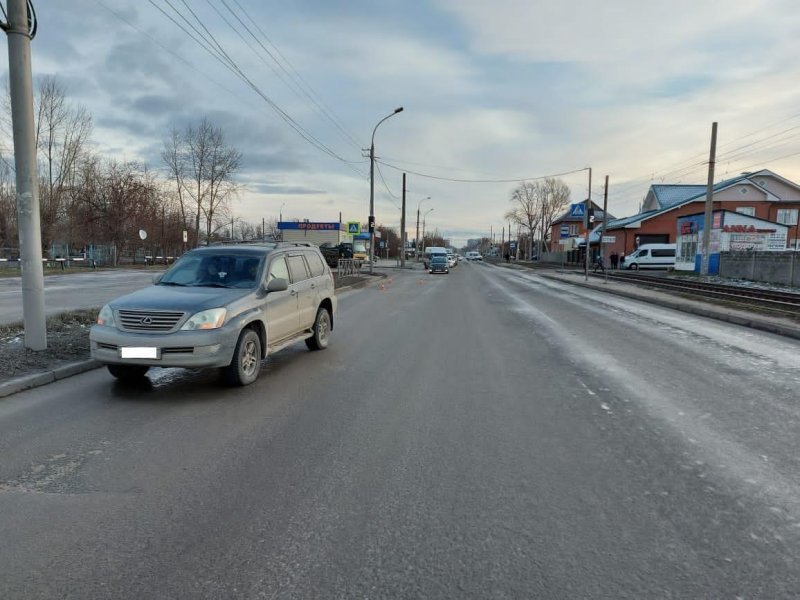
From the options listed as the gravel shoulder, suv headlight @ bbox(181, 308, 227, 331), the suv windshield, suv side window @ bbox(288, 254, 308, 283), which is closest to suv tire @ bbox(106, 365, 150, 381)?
the gravel shoulder

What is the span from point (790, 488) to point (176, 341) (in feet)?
18.3

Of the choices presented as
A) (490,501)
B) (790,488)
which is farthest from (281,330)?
(790,488)

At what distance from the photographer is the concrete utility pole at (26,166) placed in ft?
23.7

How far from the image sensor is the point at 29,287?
7.45 meters

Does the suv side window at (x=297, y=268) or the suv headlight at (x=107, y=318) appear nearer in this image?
the suv headlight at (x=107, y=318)

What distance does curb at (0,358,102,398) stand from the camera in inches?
235

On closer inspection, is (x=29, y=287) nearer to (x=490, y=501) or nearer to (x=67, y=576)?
(x=67, y=576)

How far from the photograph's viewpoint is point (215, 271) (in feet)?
24.0

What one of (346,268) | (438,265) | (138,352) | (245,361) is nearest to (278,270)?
(245,361)

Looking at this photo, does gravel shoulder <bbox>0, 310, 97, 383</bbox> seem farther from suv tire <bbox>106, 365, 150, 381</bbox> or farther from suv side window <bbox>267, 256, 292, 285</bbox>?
suv side window <bbox>267, 256, 292, 285</bbox>

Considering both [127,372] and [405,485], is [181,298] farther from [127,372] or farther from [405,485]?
[405,485]

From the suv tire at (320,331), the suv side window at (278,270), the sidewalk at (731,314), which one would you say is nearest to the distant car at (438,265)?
the sidewalk at (731,314)

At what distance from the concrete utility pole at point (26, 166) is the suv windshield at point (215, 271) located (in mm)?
1879

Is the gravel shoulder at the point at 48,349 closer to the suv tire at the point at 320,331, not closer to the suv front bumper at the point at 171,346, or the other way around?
the suv front bumper at the point at 171,346
